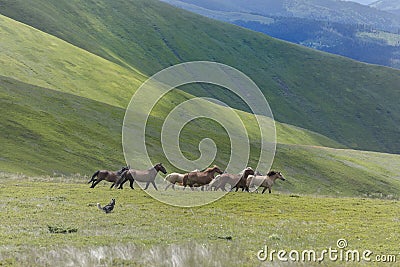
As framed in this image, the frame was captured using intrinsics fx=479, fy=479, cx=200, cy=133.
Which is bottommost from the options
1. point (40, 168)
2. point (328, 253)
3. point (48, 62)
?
point (40, 168)

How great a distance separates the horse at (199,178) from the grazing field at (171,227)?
6.15 feet

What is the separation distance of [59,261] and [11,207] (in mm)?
14348

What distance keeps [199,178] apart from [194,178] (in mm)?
477

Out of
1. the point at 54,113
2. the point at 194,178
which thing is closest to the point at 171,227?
the point at 194,178

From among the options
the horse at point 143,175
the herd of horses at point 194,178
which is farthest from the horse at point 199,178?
the horse at point 143,175

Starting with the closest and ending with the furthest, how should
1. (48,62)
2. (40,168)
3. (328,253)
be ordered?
1. (328,253)
2. (40,168)
3. (48,62)

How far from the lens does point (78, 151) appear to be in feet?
226

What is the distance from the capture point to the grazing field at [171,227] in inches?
653

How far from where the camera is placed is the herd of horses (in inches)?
1547

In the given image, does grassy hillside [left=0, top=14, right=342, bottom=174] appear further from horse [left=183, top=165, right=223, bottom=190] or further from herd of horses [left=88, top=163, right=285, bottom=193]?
horse [left=183, top=165, right=223, bottom=190]

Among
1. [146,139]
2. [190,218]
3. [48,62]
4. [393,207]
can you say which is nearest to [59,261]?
[190,218]

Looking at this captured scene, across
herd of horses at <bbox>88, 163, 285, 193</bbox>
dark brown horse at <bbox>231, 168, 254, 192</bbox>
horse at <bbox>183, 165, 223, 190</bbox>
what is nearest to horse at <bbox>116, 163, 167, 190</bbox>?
herd of horses at <bbox>88, 163, 285, 193</bbox>

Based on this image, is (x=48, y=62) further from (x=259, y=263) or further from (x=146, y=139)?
(x=259, y=263)

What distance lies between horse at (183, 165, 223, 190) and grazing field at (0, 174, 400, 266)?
1.88 metres
